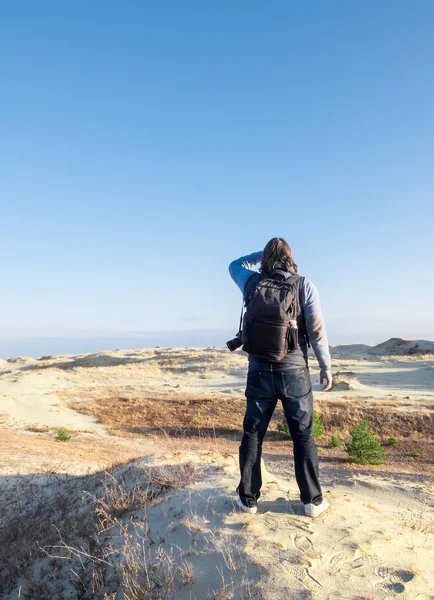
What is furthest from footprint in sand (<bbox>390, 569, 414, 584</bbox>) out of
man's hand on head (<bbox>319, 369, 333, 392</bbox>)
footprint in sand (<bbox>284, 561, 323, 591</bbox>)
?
man's hand on head (<bbox>319, 369, 333, 392</bbox>)

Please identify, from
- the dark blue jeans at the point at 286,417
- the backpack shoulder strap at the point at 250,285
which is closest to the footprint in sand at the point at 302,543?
the dark blue jeans at the point at 286,417

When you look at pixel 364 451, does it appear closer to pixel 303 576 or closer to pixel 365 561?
pixel 365 561

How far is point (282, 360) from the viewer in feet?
14.4

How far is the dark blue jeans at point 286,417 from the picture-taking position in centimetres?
439

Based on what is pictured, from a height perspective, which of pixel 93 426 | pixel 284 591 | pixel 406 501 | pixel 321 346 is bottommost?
pixel 93 426

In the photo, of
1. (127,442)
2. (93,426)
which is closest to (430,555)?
(127,442)

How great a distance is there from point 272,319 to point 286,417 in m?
0.92

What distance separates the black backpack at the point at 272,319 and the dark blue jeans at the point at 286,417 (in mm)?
207

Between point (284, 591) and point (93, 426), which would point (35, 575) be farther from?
point (93, 426)

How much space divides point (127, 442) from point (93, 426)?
11.4 feet

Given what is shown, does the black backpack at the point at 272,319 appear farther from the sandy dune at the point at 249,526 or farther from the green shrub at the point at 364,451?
the green shrub at the point at 364,451

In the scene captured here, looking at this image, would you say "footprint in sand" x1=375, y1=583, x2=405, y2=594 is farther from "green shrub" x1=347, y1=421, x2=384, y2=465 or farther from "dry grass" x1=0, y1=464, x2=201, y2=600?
"green shrub" x1=347, y1=421, x2=384, y2=465

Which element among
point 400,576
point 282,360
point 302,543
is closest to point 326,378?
point 282,360

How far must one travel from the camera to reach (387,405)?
1938cm
